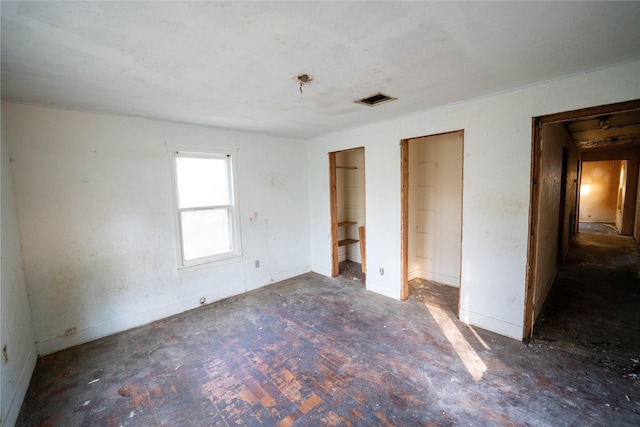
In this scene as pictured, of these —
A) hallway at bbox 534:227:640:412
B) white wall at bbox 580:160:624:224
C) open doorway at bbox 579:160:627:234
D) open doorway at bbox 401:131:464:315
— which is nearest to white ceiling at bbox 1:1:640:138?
open doorway at bbox 401:131:464:315

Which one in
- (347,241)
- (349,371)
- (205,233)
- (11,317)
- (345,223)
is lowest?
(349,371)

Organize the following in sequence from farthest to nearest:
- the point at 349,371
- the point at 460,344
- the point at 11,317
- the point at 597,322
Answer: the point at 597,322, the point at 460,344, the point at 349,371, the point at 11,317

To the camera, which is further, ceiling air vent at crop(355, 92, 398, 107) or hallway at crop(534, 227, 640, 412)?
ceiling air vent at crop(355, 92, 398, 107)

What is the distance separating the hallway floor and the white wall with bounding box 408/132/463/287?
0.96m

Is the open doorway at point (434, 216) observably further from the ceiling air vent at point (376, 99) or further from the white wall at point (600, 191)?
the white wall at point (600, 191)

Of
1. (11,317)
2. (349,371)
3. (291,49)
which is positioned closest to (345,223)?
(349,371)

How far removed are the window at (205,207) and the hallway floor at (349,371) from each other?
844mm

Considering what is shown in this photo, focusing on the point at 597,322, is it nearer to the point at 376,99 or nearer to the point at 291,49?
the point at 376,99

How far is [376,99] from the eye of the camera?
2.69 metres

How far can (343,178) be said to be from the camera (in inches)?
221

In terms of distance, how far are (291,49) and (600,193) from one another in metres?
13.5

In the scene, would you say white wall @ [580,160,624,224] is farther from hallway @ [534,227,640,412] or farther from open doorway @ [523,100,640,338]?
hallway @ [534,227,640,412]

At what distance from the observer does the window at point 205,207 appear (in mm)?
3494

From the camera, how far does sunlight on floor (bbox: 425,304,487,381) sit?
88.2 inches
